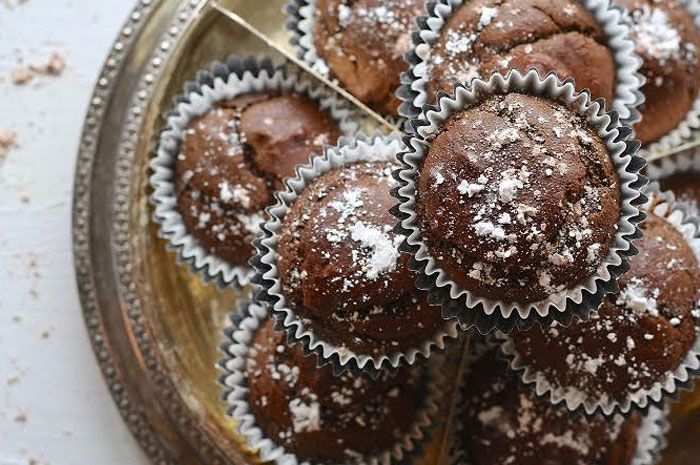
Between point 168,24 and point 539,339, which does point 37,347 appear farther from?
point 539,339

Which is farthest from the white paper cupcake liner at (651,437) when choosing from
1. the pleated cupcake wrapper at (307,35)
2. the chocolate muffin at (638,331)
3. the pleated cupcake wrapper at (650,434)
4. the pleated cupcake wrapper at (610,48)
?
the pleated cupcake wrapper at (307,35)

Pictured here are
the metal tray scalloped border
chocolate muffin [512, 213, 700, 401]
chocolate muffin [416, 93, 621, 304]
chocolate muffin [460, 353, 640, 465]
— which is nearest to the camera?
chocolate muffin [416, 93, 621, 304]

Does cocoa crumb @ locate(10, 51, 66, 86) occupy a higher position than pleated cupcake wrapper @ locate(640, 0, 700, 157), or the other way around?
pleated cupcake wrapper @ locate(640, 0, 700, 157)

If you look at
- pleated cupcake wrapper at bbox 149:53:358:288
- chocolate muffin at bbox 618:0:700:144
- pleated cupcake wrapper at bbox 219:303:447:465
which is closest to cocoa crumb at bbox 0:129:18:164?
pleated cupcake wrapper at bbox 149:53:358:288

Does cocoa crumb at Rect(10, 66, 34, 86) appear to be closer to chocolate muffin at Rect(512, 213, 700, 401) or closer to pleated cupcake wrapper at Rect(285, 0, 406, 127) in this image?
pleated cupcake wrapper at Rect(285, 0, 406, 127)

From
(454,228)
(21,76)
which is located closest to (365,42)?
(454,228)

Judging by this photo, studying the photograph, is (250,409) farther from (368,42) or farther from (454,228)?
(368,42)
